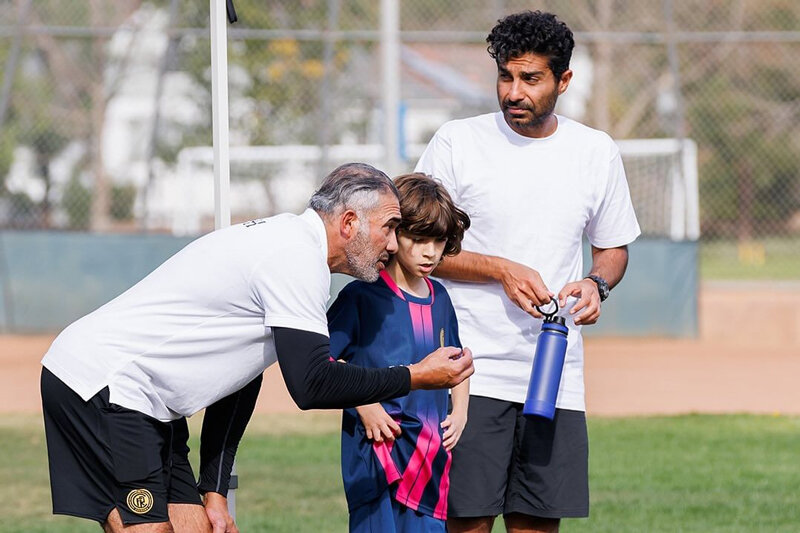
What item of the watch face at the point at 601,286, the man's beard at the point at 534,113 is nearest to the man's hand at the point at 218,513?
the watch face at the point at 601,286

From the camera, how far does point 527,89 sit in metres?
4.34

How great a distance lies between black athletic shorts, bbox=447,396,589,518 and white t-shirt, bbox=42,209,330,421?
0.97 meters

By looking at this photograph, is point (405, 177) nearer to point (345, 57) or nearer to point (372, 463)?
point (372, 463)

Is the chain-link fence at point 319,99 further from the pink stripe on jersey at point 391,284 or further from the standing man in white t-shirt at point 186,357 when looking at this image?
the standing man in white t-shirt at point 186,357

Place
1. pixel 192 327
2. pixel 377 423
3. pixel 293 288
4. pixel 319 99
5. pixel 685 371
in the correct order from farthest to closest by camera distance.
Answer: pixel 319 99
pixel 685 371
pixel 377 423
pixel 192 327
pixel 293 288

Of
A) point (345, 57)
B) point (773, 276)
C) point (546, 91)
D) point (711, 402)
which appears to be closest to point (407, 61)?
point (345, 57)

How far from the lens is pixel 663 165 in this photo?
2020 centimetres

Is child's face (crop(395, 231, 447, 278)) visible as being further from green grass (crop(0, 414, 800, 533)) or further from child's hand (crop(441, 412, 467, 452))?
green grass (crop(0, 414, 800, 533))

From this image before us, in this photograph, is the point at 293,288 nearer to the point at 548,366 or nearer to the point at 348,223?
the point at 348,223

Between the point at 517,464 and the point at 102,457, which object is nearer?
the point at 102,457

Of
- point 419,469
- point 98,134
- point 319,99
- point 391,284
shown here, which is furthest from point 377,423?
point 98,134

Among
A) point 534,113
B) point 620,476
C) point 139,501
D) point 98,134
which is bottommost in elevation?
point 620,476

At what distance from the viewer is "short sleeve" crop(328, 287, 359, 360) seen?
4012 mm

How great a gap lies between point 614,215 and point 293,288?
1.53 meters
